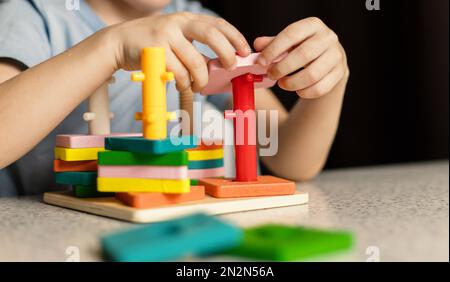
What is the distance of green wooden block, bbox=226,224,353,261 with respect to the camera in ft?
1.41

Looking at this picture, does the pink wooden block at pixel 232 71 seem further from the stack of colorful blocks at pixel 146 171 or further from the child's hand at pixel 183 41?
the stack of colorful blocks at pixel 146 171

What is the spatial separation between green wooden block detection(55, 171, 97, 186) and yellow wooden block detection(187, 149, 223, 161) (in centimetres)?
12

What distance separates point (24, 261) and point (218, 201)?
9.5 inches

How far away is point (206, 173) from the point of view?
28.9 inches

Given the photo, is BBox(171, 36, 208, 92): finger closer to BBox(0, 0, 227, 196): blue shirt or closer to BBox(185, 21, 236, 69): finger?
BBox(185, 21, 236, 69): finger

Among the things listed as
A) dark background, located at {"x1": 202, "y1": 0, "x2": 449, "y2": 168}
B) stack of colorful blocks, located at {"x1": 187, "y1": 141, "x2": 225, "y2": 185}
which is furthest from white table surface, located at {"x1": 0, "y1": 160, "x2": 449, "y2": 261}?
dark background, located at {"x1": 202, "y1": 0, "x2": 449, "y2": 168}

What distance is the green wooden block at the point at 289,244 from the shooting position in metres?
0.43

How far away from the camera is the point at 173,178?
597 mm

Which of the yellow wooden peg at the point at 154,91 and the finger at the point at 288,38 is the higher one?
the finger at the point at 288,38

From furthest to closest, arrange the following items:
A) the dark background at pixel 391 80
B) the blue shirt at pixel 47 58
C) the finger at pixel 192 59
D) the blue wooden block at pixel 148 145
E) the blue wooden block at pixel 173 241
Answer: the dark background at pixel 391 80, the blue shirt at pixel 47 58, the finger at pixel 192 59, the blue wooden block at pixel 148 145, the blue wooden block at pixel 173 241

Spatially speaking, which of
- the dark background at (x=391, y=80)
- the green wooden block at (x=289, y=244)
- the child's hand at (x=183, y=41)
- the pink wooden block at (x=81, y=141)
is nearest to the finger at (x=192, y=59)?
the child's hand at (x=183, y=41)

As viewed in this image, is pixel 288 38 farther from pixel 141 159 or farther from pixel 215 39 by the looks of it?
pixel 141 159

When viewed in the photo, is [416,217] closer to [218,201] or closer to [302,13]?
[218,201]
